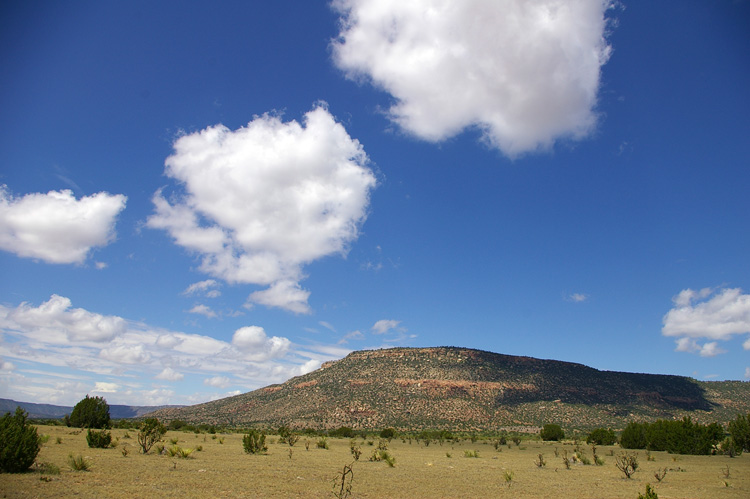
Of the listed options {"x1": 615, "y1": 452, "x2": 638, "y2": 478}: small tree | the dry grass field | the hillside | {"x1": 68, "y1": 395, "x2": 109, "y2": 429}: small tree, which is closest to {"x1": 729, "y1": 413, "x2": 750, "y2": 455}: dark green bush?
the dry grass field

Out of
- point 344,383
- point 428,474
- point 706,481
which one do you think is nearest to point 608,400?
point 344,383

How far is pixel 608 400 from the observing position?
82.8 m

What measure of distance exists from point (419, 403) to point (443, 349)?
26.0 meters

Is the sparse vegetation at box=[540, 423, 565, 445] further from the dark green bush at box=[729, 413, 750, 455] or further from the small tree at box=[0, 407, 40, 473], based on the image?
the small tree at box=[0, 407, 40, 473]

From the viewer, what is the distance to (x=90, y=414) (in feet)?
138

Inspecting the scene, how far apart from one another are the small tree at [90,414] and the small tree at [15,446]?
A: 106 feet

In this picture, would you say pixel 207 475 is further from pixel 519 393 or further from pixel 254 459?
pixel 519 393

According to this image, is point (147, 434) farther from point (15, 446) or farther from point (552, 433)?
point (552, 433)

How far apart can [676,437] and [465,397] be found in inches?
1799

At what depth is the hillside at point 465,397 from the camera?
2926 inches

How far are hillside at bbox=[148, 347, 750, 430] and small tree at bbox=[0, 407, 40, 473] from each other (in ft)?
198

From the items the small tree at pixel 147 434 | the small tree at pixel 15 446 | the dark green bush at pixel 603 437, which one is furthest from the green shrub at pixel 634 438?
the small tree at pixel 15 446

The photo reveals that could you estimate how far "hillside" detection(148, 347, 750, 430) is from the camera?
74312mm

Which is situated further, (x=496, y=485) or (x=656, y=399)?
(x=656, y=399)
